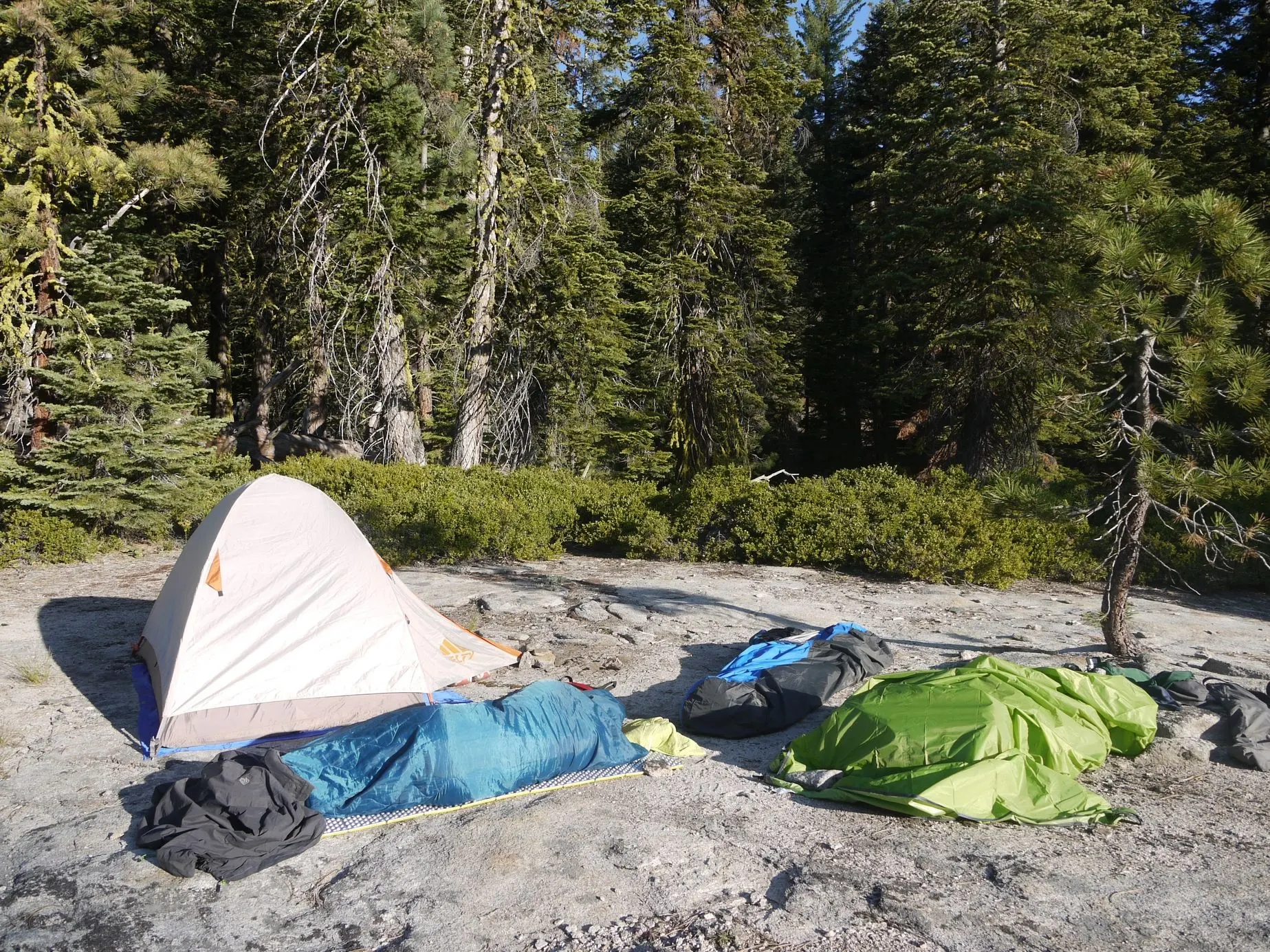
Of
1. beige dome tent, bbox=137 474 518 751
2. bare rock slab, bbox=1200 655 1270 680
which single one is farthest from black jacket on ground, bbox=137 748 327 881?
bare rock slab, bbox=1200 655 1270 680

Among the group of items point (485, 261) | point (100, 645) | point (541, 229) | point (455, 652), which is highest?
point (541, 229)

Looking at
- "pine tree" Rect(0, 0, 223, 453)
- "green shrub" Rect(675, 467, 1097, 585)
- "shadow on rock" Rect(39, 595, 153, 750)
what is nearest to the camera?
"shadow on rock" Rect(39, 595, 153, 750)

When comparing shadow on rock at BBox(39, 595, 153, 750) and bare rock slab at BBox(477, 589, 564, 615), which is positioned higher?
bare rock slab at BBox(477, 589, 564, 615)

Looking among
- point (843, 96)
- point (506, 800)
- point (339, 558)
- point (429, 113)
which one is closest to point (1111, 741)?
point (506, 800)

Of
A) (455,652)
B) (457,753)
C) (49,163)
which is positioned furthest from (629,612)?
(49,163)

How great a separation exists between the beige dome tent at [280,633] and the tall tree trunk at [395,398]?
782 centimetres

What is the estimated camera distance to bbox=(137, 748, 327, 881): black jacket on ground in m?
4.11

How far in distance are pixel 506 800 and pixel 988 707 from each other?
2.57 m

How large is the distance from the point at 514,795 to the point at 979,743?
2416 mm

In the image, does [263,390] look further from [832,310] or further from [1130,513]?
[1130,513]

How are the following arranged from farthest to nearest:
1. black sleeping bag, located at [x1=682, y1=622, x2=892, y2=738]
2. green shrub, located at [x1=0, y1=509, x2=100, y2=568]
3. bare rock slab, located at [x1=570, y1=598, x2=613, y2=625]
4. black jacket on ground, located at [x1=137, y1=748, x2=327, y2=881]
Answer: green shrub, located at [x1=0, y1=509, x2=100, y2=568] < bare rock slab, located at [x1=570, y1=598, x2=613, y2=625] < black sleeping bag, located at [x1=682, y1=622, x2=892, y2=738] < black jacket on ground, located at [x1=137, y1=748, x2=327, y2=881]

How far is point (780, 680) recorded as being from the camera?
623 cm

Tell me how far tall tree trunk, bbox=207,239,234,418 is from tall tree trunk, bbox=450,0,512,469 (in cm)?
749

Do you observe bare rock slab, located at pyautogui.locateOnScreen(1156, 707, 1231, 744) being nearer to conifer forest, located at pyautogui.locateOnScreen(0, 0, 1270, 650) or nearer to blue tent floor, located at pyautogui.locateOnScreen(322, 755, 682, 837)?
conifer forest, located at pyautogui.locateOnScreen(0, 0, 1270, 650)
